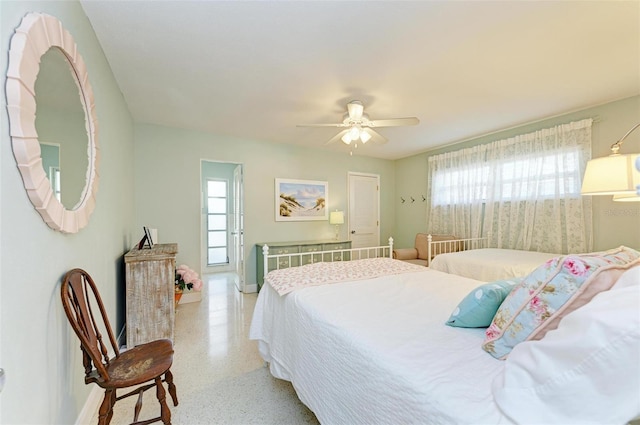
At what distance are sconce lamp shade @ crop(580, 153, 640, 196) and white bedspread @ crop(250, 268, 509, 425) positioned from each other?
52.2 inches

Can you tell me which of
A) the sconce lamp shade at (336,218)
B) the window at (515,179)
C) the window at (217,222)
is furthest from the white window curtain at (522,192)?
the window at (217,222)

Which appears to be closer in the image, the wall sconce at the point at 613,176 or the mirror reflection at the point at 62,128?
the mirror reflection at the point at 62,128

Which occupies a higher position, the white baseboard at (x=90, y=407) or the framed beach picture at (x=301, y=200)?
the framed beach picture at (x=301, y=200)

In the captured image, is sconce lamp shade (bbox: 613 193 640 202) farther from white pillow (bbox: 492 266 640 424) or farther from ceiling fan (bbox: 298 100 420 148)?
white pillow (bbox: 492 266 640 424)

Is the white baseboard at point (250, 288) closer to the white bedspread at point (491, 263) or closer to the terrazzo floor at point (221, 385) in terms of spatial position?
the terrazzo floor at point (221, 385)

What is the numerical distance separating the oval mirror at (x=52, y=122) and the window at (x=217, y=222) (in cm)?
429

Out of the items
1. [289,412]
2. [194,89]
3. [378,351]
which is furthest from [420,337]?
[194,89]

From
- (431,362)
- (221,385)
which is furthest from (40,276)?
(431,362)

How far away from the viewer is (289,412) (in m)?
1.64

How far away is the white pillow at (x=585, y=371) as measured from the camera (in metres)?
0.58

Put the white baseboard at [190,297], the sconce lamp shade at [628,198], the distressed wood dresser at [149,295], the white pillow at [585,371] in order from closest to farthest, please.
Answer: the white pillow at [585,371]
the sconce lamp shade at [628,198]
the distressed wood dresser at [149,295]
the white baseboard at [190,297]

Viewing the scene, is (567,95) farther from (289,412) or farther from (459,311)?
(289,412)

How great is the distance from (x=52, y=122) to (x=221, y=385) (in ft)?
6.16

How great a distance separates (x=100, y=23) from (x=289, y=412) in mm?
2749
